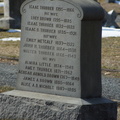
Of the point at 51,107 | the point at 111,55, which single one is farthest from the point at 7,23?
the point at 51,107

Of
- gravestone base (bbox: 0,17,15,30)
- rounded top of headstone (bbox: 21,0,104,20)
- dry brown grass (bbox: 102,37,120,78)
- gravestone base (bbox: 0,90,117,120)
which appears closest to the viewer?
gravestone base (bbox: 0,90,117,120)

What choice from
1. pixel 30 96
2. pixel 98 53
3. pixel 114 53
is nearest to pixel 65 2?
pixel 98 53

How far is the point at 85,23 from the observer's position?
25.5 feet

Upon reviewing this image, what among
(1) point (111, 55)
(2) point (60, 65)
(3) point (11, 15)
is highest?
(2) point (60, 65)

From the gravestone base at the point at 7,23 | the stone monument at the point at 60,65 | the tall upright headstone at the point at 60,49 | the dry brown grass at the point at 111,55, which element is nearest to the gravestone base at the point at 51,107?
the stone monument at the point at 60,65

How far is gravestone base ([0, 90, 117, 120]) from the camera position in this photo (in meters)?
7.58

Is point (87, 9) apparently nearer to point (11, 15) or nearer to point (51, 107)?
point (51, 107)

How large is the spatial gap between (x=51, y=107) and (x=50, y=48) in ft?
2.61

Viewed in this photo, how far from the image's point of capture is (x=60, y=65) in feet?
25.9

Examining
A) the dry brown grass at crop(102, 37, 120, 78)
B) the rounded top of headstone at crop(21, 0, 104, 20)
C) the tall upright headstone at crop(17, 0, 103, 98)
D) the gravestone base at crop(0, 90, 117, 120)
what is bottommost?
the dry brown grass at crop(102, 37, 120, 78)

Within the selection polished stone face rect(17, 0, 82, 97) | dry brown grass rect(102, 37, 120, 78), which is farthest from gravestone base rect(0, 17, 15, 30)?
polished stone face rect(17, 0, 82, 97)

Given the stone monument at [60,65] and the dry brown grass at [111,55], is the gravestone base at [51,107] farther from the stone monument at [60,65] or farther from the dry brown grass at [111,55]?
the dry brown grass at [111,55]

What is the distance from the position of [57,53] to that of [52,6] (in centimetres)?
62

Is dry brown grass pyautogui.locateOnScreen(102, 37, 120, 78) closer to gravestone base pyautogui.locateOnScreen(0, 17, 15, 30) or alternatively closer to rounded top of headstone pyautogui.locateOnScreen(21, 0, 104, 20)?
rounded top of headstone pyautogui.locateOnScreen(21, 0, 104, 20)
